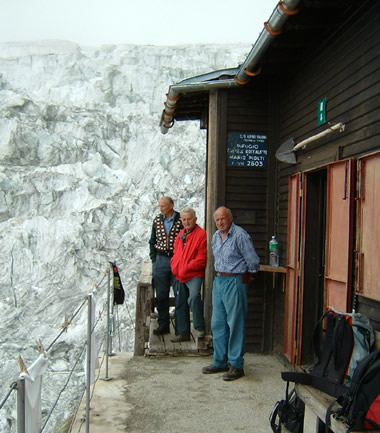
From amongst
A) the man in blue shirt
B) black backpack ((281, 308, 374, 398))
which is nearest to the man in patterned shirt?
the man in blue shirt

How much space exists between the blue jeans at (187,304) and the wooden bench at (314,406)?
2207 millimetres

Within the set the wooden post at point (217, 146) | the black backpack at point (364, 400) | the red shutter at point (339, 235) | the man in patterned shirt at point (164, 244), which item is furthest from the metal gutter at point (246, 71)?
the black backpack at point (364, 400)

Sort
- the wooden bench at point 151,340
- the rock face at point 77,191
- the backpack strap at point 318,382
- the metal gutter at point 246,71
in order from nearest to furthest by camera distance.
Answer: the backpack strap at point 318,382, the metal gutter at point 246,71, the wooden bench at point 151,340, the rock face at point 77,191

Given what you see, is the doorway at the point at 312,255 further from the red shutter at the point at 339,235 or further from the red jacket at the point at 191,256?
the red jacket at the point at 191,256

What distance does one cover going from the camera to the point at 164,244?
16.6 ft

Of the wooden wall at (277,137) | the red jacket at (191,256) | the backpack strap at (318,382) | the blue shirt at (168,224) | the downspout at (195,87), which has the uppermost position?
the downspout at (195,87)

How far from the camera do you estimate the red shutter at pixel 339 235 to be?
336 cm

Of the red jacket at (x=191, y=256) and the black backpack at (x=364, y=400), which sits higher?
the red jacket at (x=191, y=256)

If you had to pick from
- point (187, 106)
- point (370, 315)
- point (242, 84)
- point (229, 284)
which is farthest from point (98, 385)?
point (187, 106)

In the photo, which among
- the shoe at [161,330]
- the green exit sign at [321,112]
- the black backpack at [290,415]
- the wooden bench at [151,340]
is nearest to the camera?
the black backpack at [290,415]

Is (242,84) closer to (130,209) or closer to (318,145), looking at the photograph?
(318,145)

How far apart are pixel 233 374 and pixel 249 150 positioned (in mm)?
2464

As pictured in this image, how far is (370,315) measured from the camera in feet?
10.1

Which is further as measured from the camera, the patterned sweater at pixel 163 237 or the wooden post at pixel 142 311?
the wooden post at pixel 142 311
